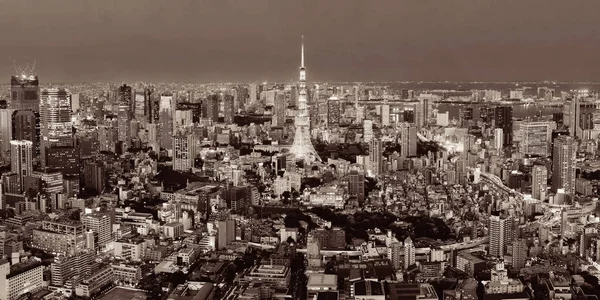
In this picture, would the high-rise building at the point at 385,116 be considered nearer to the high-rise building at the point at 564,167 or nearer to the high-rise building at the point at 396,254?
the high-rise building at the point at 564,167

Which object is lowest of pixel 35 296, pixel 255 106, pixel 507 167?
pixel 35 296

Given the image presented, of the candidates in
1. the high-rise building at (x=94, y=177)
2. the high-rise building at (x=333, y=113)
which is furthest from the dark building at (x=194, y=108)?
the high-rise building at (x=94, y=177)

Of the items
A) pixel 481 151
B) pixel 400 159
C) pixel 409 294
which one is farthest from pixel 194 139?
pixel 409 294

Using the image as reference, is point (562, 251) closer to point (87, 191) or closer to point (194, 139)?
point (87, 191)

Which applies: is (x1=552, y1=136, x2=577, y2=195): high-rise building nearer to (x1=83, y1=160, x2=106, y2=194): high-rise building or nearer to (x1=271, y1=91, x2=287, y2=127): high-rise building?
(x1=83, y1=160, x2=106, y2=194): high-rise building

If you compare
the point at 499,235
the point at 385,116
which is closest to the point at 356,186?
the point at 499,235
